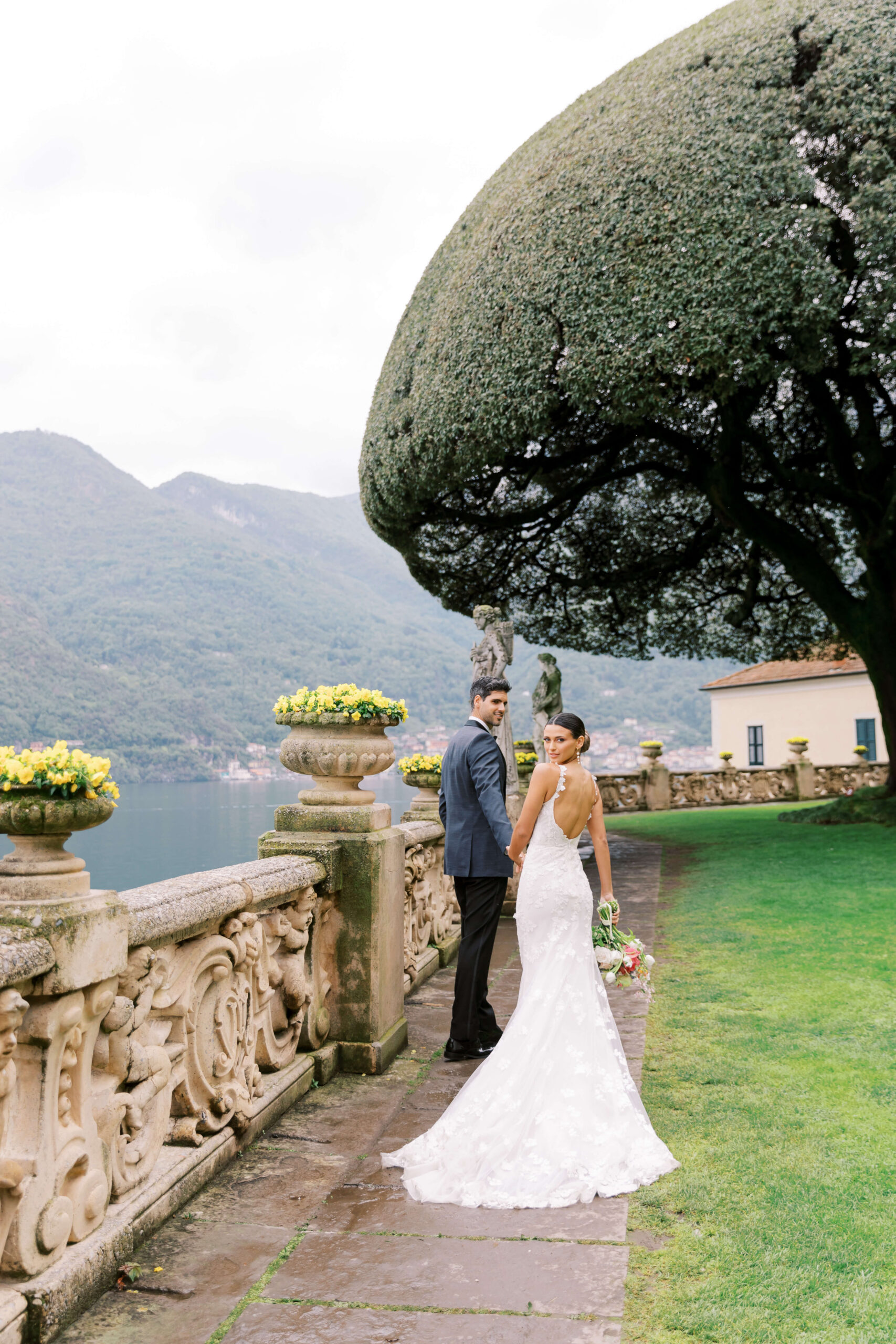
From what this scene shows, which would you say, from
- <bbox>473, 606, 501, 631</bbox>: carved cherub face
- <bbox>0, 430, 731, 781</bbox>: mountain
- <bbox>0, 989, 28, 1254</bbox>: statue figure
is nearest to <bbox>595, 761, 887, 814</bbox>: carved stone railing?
<bbox>0, 430, 731, 781</bbox>: mountain

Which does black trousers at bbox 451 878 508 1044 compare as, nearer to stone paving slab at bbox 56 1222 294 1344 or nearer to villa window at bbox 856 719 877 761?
stone paving slab at bbox 56 1222 294 1344

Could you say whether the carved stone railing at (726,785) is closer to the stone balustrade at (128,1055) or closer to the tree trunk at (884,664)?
the tree trunk at (884,664)

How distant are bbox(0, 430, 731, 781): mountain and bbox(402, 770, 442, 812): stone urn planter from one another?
35.8ft

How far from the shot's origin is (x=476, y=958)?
4.92 metres

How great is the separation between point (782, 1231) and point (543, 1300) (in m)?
0.88

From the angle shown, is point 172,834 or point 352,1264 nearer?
point 352,1264

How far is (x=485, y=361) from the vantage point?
503 inches

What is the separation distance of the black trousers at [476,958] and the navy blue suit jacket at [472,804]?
0.30 ft

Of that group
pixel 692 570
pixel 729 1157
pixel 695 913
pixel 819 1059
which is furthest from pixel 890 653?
pixel 729 1157

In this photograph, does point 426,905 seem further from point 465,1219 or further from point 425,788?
point 465,1219

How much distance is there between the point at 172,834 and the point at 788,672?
2738cm

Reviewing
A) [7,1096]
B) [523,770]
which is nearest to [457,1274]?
[7,1096]

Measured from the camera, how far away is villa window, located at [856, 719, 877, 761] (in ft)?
108

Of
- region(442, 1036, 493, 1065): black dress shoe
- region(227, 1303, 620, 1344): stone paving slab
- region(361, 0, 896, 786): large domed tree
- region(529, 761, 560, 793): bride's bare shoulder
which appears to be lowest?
region(442, 1036, 493, 1065): black dress shoe
